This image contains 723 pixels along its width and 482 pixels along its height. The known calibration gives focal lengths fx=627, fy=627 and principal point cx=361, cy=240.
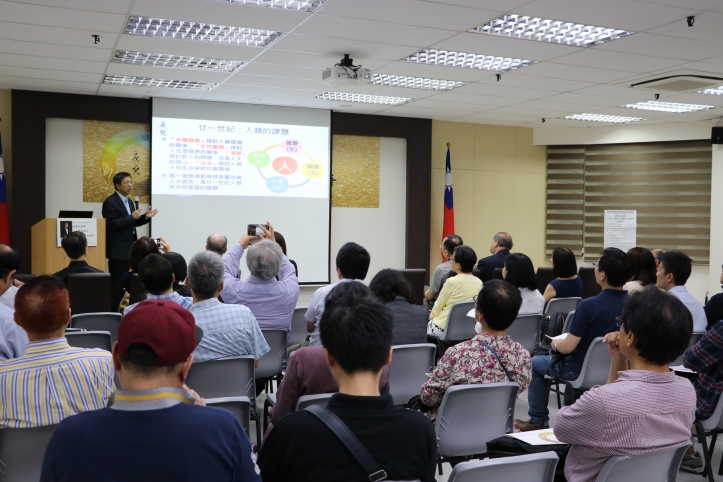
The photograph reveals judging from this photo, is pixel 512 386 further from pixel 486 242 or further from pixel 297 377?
pixel 486 242

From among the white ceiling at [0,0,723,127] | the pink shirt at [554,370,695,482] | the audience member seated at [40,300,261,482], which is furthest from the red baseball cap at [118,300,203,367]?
the white ceiling at [0,0,723,127]

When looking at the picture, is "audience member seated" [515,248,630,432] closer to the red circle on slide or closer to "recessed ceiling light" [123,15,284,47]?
"recessed ceiling light" [123,15,284,47]

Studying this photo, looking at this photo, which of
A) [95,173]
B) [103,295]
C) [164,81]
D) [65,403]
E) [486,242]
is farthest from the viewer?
[486,242]

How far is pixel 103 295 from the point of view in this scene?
5473 millimetres

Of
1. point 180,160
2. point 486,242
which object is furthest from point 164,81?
point 486,242

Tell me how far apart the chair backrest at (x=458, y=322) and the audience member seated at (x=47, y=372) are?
10.5ft

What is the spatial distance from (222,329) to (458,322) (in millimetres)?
2351

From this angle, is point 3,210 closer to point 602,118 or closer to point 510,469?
point 510,469

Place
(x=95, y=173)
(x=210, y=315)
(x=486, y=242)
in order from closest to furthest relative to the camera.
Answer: (x=210, y=315) → (x=95, y=173) → (x=486, y=242)

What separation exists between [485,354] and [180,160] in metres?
6.75

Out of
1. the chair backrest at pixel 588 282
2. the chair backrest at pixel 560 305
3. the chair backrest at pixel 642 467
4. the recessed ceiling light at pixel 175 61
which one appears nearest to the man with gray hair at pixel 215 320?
the chair backrest at pixel 642 467

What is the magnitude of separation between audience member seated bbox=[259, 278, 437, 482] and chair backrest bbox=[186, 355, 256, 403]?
1.56 metres

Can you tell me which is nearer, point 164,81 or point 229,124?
point 164,81

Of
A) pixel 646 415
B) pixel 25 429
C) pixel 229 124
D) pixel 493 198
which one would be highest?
pixel 229 124
